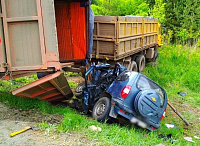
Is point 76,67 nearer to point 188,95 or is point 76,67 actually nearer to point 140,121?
point 140,121

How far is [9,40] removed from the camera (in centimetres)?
421

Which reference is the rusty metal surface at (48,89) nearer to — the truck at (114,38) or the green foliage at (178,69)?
the truck at (114,38)

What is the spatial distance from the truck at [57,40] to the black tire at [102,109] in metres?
1.06

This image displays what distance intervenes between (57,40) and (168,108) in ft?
13.4

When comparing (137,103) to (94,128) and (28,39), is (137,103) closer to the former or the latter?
(94,128)

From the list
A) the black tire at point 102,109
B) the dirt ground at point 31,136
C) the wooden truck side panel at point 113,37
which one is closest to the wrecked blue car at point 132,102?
the black tire at point 102,109

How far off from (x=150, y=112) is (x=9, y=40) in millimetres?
3082

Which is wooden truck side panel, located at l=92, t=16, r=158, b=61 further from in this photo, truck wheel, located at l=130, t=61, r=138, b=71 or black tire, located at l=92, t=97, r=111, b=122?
black tire, located at l=92, t=97, r=111, b=122

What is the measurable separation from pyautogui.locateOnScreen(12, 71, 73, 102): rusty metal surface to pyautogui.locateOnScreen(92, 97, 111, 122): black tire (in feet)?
3.45

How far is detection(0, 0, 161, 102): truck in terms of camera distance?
416 cm

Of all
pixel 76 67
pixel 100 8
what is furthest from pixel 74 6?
pixel 100 8

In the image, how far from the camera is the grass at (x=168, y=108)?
159 inches

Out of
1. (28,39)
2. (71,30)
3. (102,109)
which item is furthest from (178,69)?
(28,39)

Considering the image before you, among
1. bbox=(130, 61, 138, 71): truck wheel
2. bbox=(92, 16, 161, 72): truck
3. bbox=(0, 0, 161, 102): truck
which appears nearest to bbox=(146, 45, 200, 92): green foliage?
bbox=(130, 61, 138, 71): truck wheel
